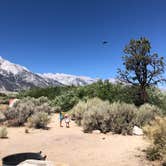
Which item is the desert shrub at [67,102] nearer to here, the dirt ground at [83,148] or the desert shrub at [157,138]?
the dirt ground at [83,148]

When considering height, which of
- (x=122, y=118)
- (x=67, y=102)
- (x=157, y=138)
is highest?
(x=67, y=102)

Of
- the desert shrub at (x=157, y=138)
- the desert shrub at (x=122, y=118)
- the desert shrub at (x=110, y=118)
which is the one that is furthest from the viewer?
the desert shrub at (x=110, y=118)

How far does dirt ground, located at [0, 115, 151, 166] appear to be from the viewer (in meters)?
8.67

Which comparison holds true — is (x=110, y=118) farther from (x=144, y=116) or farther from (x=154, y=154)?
(x=154, y=154)

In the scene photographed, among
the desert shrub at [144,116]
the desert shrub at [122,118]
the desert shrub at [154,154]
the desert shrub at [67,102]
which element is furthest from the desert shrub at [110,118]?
the desert shrub at [67,102]

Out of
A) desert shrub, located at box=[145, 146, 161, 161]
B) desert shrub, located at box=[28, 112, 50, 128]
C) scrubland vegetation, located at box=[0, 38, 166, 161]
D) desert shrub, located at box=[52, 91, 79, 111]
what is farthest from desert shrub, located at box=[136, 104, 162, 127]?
desert shrub, located at box=[52, 91, 79, 111]

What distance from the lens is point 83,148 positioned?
1071cm

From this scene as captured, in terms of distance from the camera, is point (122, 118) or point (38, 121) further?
point (38, 121)

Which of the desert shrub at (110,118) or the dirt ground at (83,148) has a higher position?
the desert shrub at (110,118)

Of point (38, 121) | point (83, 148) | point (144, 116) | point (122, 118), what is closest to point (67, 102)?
point (38, 121)

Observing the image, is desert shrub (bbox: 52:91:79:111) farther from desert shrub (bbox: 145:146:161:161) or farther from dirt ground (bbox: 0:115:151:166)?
desert shrub (bbox: 145:146:161:161)

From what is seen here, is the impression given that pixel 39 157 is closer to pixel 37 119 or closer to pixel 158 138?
pixel 158 138

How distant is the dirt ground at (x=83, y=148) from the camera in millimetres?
8667

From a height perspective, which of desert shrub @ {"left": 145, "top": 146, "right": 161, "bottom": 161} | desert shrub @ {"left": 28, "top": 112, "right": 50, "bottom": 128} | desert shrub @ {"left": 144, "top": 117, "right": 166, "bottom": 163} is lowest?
desert shrub @ {"left": 145, "top": 146, "right": 161, "bottom": 161}
